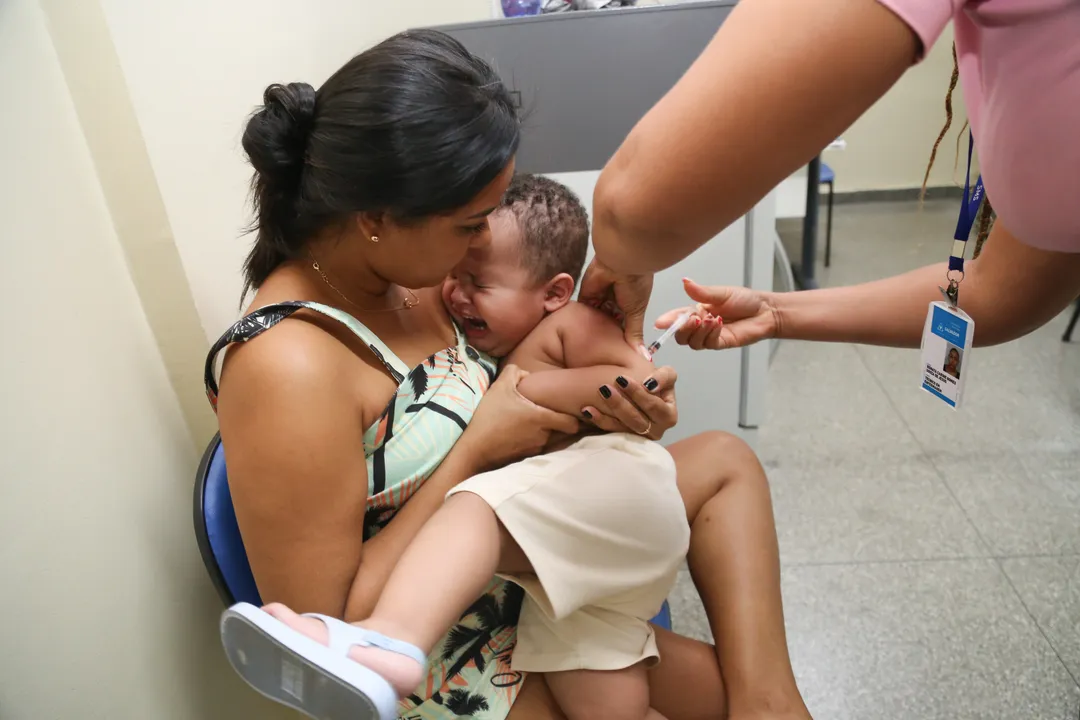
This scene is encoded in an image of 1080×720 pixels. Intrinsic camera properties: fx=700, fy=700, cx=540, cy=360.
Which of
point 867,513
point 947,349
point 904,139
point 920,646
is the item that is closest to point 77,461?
point 947,349

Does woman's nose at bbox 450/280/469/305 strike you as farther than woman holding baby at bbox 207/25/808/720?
Yes

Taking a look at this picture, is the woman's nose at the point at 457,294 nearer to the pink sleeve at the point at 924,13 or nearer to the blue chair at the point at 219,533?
the blue chair at the point at 219,533

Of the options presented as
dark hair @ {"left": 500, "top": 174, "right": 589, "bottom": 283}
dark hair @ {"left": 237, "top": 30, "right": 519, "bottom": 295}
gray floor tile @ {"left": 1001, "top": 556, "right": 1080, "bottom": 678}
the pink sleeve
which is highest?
the pink sleeve

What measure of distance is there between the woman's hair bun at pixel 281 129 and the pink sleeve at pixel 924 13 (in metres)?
0.72

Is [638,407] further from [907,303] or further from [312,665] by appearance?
[312,665]

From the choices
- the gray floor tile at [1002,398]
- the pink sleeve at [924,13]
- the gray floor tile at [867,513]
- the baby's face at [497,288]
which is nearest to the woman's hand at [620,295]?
the baby's face at [497,288]

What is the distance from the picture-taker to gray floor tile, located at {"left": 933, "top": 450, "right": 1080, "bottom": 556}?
1913mm

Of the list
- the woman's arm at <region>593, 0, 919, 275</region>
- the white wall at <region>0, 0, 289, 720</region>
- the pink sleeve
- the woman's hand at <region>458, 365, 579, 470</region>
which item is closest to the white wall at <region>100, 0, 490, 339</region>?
the white wall at <region>0, 0, 289, 720</region>

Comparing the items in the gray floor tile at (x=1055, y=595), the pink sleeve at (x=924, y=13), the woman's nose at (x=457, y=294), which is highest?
the pink sleeve at (x=924, y=13)

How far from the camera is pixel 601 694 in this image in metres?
0.97

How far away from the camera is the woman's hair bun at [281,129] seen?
93 centimetres

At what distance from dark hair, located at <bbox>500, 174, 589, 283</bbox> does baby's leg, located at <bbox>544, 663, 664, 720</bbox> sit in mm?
641

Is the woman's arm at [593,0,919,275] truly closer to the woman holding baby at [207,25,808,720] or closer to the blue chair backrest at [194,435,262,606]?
the woman holding baby at [207,25,808,720]

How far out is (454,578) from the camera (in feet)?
2.67
